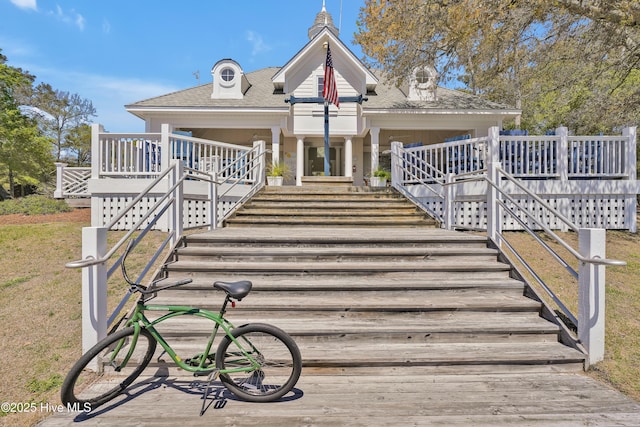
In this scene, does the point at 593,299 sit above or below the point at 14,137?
below

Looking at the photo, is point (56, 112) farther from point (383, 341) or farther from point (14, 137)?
point (383, 341)

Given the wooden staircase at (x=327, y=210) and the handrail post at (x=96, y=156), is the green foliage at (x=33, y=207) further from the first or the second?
the wooden staircase at (x=327, y=210)

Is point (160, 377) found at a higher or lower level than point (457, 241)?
lower

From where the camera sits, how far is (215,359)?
2.71 meters

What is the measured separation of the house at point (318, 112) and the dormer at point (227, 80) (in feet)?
0.13

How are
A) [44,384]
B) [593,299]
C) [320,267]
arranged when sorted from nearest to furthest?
[44,384]
[593,299]
[320,267]

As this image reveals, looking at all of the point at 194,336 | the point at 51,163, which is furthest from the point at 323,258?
the point at 51,163

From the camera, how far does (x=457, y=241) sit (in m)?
4.99

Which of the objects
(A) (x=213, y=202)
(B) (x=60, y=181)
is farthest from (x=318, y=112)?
(B) (x=60, y=181)

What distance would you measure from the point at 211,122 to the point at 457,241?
10980mm

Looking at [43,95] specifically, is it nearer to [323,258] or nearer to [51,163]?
[51,163]

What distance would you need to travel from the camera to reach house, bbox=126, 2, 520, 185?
1271 cm

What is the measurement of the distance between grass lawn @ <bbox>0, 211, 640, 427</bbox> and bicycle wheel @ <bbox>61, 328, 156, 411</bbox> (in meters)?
0.26

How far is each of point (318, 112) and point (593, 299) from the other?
1193cm
